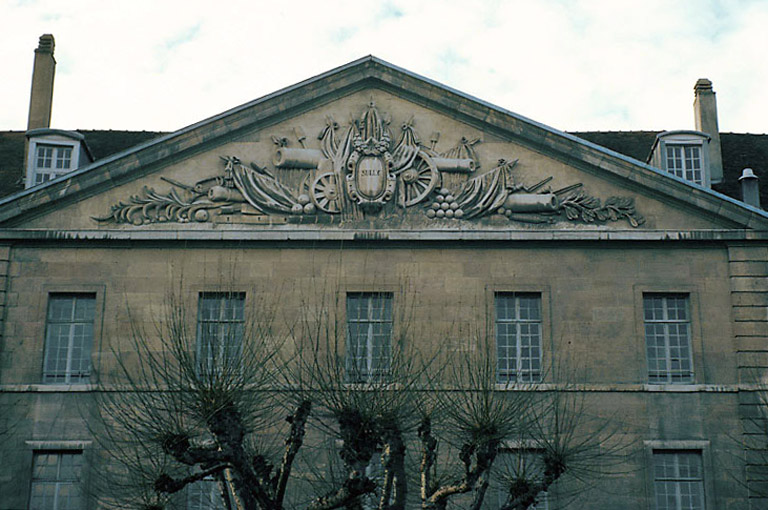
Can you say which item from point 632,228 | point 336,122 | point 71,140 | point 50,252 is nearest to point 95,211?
point 50,252

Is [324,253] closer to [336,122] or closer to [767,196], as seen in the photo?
[336,122]

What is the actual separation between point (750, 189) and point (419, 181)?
7.31 meters

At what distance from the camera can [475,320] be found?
85.9ft

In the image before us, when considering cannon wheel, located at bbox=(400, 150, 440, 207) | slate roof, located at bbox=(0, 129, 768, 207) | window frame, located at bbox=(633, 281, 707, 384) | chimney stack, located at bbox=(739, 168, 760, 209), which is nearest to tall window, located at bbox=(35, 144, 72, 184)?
slate roof, located at bbox=(0, 129, 768, 207)

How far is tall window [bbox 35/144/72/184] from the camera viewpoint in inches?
1144

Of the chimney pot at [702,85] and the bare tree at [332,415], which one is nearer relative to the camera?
the bare tree at [332,415]

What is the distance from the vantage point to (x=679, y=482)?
25.3 meters

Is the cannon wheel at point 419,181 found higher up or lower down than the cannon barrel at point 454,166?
lower down

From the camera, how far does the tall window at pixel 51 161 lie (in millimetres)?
29062

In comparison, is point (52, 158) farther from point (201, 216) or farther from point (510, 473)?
point (510, 473)

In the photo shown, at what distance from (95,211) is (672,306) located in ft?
37.8

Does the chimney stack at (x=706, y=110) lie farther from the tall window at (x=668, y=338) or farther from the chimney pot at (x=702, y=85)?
the tall window at (x=668, y=338)

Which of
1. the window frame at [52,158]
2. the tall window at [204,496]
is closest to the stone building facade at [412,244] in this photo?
the window frame at [52,158]

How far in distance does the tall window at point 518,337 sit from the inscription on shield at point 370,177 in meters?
3.17
